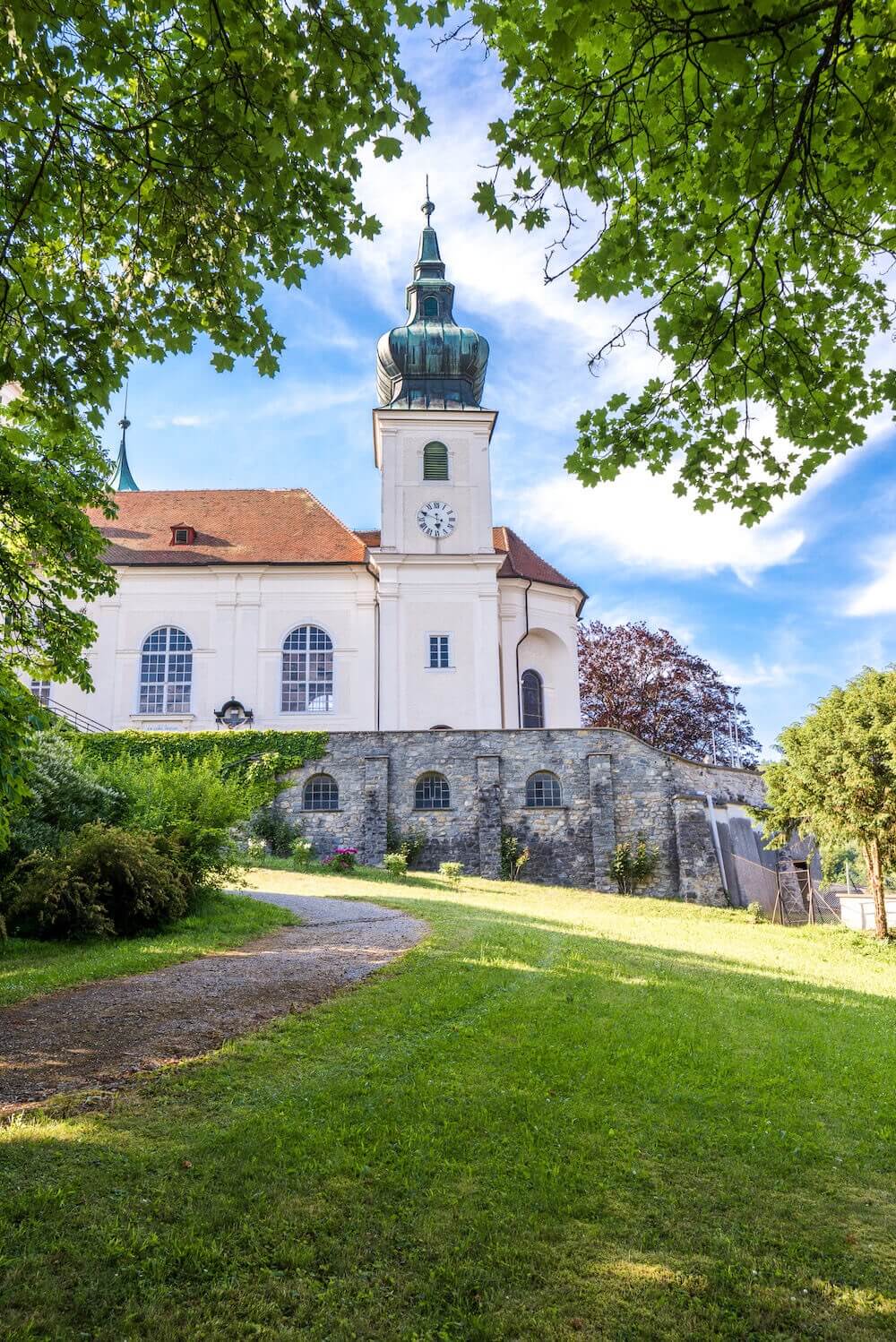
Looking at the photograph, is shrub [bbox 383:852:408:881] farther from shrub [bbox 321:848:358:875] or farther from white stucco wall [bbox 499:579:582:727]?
white stucco wall [bbox 499:579:582:727]

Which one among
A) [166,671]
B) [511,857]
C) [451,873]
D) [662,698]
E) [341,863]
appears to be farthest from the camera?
[662,698]

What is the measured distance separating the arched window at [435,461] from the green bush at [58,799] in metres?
21.6

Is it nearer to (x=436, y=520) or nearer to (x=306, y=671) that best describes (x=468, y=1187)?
(x=306, y=671)

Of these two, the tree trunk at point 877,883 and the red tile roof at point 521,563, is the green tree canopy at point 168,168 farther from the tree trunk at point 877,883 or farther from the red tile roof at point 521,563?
the red tile roof at point 521,563

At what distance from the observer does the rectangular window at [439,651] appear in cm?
3144

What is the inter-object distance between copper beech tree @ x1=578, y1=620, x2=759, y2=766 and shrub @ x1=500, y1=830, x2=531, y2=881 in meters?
16.2

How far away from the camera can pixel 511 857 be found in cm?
2497

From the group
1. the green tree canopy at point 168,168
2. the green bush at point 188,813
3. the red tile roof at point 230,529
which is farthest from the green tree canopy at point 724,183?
the red tile roof at point 230,529

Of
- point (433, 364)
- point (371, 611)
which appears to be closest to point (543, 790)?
point (371, 611)

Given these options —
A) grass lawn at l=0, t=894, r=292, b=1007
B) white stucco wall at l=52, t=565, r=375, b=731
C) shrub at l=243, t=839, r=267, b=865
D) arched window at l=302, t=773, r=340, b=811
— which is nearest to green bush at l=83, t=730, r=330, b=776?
arched window at l=302, t=773, r=340, b=811

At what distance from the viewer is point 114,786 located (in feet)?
46.3

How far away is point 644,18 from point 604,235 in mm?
1699

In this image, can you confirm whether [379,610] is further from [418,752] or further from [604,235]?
[604,235]

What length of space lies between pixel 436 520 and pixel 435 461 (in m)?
2.41
